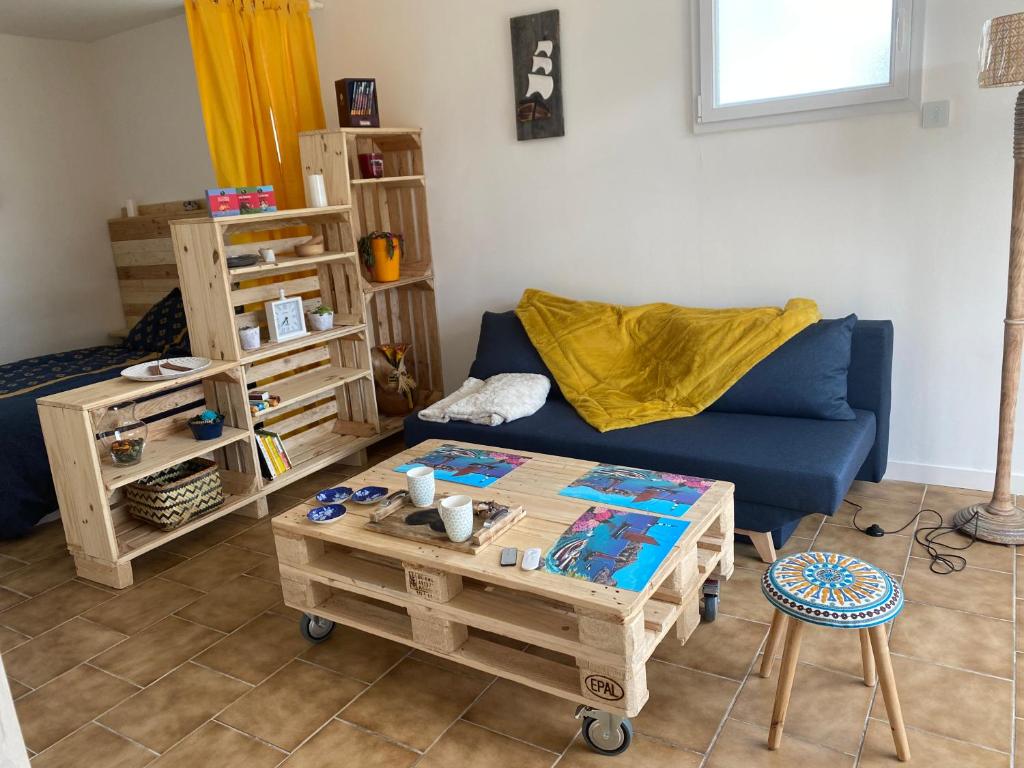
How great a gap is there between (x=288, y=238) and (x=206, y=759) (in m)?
2.43

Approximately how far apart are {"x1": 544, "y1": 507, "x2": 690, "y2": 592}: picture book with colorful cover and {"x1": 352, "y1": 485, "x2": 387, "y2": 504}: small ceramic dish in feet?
2.04

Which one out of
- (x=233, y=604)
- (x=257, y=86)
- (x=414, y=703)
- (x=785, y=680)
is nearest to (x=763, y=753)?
(x=785, y=680)

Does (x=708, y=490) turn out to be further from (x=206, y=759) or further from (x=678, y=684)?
(x=206, y=759)

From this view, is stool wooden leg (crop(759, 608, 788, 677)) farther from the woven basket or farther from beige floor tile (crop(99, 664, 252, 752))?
the woven basket

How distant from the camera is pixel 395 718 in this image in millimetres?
2062

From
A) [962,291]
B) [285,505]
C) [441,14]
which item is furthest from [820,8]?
[285,505]

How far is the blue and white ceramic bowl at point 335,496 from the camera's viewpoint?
237 cm

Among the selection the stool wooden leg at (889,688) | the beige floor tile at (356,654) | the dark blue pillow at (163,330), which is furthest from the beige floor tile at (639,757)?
the dark blue pillow at (163,330)

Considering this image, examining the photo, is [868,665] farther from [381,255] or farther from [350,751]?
[381,255]

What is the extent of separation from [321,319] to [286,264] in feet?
1.05

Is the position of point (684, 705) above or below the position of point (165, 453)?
below

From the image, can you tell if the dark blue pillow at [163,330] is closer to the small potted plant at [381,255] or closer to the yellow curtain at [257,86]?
the yellow curtain at [257,86]

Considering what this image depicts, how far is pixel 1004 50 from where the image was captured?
233cm

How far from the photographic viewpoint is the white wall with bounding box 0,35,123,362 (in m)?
4.50
